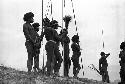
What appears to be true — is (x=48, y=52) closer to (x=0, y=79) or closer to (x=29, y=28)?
(x=29, y=28)

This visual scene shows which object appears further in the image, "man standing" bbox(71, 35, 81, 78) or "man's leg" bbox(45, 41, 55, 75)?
"man standing" bbox(71, 35, 81, 78)

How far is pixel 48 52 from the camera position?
1250 centimetres

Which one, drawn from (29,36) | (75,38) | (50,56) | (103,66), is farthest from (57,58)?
(103,66)

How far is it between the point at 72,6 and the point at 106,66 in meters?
4.09

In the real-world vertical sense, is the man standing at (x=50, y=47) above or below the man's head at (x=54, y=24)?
below

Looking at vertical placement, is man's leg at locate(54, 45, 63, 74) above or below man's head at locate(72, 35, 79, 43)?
below

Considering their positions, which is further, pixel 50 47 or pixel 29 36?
pixel 50 47

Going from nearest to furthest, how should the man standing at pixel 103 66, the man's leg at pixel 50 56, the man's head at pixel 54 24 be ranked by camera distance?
the man's leg at pixel 50 56 < the man's head at pixel 54 24 < the man standing at pixel 103 66

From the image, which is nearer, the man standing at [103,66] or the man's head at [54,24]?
the man's head at [54,24]

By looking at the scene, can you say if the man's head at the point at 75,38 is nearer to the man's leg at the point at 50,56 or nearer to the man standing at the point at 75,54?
the man standing at the point at 75,54

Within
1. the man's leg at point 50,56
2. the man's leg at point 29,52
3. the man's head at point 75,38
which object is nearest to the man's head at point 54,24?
the man's leg at point 50,56

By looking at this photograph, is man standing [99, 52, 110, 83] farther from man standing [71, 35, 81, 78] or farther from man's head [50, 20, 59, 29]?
man's head [50, 20, 59, 29]

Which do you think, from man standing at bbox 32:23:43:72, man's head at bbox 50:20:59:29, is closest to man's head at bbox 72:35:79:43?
man standing at bbox 32:23:43:72

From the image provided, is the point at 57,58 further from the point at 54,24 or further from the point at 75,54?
the point at 75,54
